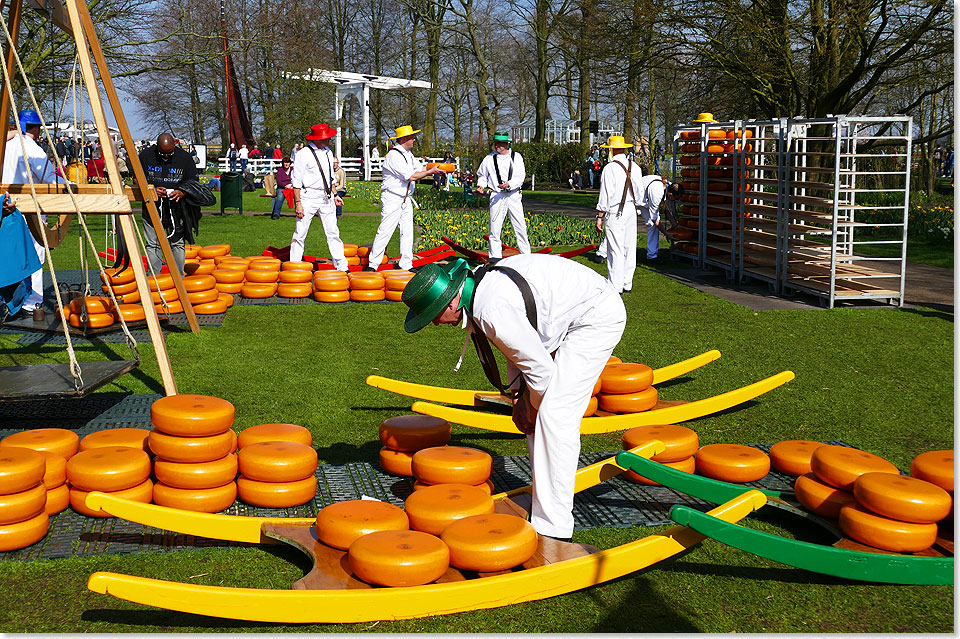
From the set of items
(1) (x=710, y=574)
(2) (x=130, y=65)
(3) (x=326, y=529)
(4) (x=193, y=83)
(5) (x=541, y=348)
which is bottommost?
(1) (x=710, y=574)

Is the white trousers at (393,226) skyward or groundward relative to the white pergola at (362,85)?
groundward

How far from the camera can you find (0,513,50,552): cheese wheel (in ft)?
15.1

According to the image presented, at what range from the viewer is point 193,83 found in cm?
5094

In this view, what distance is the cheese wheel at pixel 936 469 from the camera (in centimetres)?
477

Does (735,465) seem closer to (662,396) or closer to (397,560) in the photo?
(662,396)

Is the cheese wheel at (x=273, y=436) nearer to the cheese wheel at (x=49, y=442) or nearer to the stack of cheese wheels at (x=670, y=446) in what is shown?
the cheese wheel at (x=49, y=442)

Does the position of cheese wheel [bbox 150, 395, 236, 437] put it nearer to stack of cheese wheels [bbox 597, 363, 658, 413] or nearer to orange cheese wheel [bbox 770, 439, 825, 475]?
stack of cheese wheels [bbox 597, 363, 658, 413]

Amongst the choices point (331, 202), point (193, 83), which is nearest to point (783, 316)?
point (331, 202)

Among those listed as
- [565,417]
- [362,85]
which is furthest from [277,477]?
[362,85]

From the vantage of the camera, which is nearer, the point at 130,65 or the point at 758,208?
the point at 758,208

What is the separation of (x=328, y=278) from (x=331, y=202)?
220cm

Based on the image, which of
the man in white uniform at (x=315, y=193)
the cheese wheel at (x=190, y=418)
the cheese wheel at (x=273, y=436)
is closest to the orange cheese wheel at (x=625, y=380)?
the cheese wheel at (x=273, y=436)

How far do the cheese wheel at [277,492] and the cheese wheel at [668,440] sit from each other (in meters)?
2.12

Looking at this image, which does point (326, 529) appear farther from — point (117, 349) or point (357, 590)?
point (117, 349)
